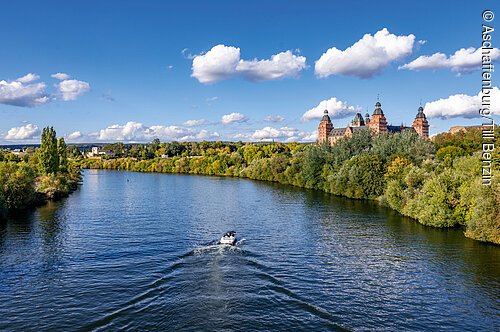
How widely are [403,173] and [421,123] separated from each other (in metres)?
125

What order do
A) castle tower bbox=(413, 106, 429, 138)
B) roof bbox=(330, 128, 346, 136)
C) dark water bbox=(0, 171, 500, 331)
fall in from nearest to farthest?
1. dark water bbox=(0, 171, 500, 331)
2. castle tower bbox=(413, 106, 429, 138)
3. roof bbox=(330, 128, 346, 136)

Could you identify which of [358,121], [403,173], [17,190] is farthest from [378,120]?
[17,190]

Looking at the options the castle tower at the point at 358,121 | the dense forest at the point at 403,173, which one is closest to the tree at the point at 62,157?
the dense forest at the point at 403,173

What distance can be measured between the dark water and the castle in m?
123

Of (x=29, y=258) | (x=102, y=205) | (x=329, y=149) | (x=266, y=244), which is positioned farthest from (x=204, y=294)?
(x=329, y=149)

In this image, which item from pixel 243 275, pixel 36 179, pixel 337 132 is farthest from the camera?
pixel 337 132

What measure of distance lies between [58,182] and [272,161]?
6048 cm

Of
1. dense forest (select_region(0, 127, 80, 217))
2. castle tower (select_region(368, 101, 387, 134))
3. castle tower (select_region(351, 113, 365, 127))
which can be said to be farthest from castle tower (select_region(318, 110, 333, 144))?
dense forest (select_region(0, 127, 80, 217))

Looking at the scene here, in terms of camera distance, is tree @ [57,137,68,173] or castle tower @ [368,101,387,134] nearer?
tree @ [57,137,68,173]

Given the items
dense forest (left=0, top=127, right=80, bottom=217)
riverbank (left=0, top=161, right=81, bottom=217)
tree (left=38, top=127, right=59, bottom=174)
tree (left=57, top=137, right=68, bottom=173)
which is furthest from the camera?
tree (left=57, top=137, right=68, bottom=173)

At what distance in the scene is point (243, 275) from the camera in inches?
1128

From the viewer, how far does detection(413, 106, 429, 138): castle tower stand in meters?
177

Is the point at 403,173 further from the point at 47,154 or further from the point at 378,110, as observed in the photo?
the point at 378,110

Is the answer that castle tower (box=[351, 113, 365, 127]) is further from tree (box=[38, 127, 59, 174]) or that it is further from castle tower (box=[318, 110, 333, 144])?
tree (box=[38, 127, 59, 174])
